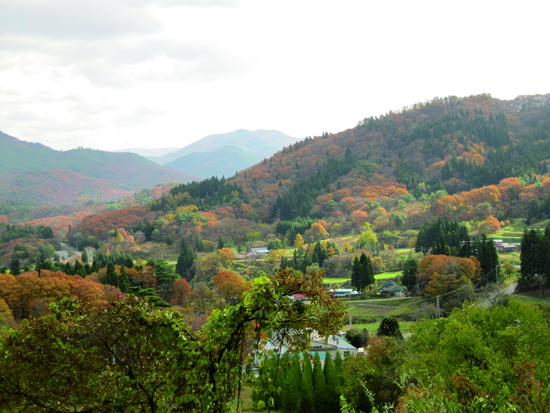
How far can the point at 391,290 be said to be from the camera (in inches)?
1713

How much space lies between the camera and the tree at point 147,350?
15.7 feet

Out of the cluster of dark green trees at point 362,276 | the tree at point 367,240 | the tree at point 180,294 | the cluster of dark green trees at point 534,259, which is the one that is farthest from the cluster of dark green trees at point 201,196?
the cluster of dark green trees at point 534,259

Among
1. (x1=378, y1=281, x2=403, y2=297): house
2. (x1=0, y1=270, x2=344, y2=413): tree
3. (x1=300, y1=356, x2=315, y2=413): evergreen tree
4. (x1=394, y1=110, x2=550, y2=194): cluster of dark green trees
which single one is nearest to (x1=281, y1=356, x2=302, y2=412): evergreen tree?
(x1=300, y1=356, x2=315, y2=413): evergreen tree

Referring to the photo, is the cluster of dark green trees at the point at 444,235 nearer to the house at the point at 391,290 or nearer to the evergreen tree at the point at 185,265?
the house at the point at 391,290

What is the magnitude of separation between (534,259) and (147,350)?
1586 inches

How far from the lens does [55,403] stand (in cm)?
506

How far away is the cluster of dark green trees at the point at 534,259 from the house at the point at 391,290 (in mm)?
10468

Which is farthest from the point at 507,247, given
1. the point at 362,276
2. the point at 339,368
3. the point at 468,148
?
the point at 468,148

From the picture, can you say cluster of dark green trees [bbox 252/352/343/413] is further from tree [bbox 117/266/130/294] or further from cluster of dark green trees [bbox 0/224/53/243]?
cluster of dark green trees [bbox 0/224/53/243]

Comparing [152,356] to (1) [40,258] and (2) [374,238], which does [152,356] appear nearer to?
(2) [374,238]

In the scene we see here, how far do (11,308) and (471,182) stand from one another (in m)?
87.4

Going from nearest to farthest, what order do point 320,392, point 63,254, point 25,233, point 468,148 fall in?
1. point 320,392
2. point 63,254
3. point 25,233
4. point 468,148

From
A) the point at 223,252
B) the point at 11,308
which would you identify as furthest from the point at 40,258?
the point at 11,308

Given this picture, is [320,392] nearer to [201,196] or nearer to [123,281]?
[123,281]
